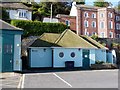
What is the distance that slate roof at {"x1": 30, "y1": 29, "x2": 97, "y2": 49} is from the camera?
130 feet

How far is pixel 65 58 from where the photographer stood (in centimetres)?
3931

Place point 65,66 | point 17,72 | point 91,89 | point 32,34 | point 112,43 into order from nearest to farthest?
point 91,89, point 17,72, point 65,66, point 32,34, point 112,43

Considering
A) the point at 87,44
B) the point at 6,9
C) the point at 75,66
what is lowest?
the point at 75,66

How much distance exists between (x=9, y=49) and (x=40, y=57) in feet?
25.7

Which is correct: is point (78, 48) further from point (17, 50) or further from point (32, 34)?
point (32, 34)

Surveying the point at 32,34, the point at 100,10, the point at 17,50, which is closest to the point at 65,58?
the point at 17,50

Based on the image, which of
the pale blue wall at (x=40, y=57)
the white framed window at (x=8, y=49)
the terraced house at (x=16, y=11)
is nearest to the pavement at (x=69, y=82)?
the white framed window at (x=8, y=49)

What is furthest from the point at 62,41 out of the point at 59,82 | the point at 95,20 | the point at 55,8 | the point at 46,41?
the point at 95,20

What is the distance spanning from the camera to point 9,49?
31531 mm

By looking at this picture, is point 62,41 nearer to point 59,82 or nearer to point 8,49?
point 8,49

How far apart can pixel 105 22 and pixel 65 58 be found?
37016mm

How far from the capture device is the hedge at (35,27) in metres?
52.2

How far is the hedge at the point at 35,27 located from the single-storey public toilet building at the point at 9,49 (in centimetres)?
1965

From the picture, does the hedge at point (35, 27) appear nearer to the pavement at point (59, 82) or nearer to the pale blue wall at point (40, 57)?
the pale blue wall at point (40, 57)
